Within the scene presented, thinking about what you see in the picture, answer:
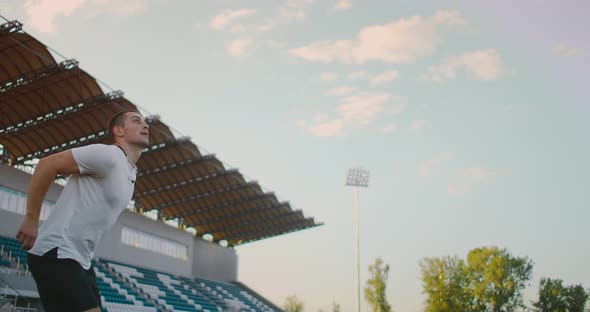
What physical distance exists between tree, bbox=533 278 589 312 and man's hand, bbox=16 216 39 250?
69047 mm

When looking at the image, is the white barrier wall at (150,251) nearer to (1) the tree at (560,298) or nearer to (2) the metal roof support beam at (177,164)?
(2) the metal roof support beam at (177,164)

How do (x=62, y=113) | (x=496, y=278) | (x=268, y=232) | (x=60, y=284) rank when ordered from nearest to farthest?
(x=60, y=284) → (x=62, y=113) → (x=268, y=232) → (x=496, y=278)

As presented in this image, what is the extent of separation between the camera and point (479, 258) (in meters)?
64.4

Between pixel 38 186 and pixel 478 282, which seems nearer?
pixel 38 186

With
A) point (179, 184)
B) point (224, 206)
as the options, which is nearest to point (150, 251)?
point (179, 184)

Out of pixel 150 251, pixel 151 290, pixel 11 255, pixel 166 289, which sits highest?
pixel 150 251

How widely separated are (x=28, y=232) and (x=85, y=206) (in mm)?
399

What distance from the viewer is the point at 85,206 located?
413 centimetres

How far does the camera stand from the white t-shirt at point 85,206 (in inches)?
159

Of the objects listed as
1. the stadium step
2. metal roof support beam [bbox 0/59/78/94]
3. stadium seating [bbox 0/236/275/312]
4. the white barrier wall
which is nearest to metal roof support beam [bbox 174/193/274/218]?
the white barrier wall

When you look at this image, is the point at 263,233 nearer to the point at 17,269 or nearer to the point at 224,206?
the point at 224,206

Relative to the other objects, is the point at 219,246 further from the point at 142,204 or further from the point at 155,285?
the point at 155,285

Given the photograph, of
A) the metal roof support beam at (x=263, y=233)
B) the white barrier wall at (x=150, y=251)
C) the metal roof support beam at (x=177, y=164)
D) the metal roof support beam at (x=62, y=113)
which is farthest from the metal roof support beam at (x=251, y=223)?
the metal roof support beam at (x=62, y=113)

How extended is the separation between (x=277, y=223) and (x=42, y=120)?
26.2 meters
